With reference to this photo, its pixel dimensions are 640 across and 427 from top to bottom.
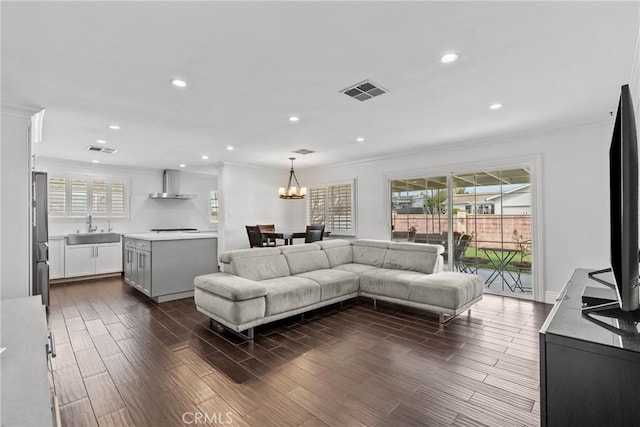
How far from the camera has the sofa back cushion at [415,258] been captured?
4.32 m

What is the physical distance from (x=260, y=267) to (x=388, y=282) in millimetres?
1699

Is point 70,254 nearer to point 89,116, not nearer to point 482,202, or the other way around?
point 89,116

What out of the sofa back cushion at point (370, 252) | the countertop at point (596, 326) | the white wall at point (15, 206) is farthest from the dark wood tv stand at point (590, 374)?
the white wall at point (15, 206)

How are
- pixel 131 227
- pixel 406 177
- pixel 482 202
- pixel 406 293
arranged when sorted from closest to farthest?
pixel 406 293
pixel 482 202
pixel 406 177
pixel 131 227

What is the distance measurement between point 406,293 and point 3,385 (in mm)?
3577

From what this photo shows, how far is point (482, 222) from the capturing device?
5.04 metres

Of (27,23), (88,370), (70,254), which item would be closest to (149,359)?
(88,370)

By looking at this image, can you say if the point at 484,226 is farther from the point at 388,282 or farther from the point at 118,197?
the point at 118,197

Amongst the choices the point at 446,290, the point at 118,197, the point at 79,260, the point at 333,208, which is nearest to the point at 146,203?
the point at 118,197

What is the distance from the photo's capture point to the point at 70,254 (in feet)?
20.1

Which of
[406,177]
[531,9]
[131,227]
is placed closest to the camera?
[531,9]

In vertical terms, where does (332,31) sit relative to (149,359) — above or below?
above

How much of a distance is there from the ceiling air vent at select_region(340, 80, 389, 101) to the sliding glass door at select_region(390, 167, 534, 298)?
2962 mm

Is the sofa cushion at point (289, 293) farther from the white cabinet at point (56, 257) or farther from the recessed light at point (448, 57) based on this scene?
the white cabinet at point (56, 257)
